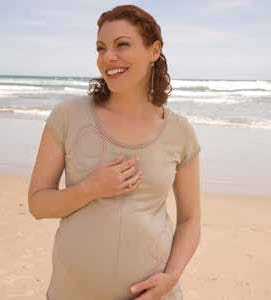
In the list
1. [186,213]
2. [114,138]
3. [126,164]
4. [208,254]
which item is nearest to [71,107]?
[114,138]

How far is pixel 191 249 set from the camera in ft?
7.30

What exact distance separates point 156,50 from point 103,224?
69 cm

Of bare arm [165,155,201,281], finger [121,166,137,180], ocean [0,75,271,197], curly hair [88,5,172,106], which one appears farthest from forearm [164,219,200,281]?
ocean [0,75,271,197]

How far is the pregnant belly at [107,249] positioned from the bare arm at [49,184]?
6 centimetres

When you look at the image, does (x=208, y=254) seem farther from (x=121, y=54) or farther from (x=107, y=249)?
(x=121, y=54)

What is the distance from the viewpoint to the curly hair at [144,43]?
6.72ft

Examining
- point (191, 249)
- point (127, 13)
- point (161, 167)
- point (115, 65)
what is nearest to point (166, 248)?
point (191, 249)

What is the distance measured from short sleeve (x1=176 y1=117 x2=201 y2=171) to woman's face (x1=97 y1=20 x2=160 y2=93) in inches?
9.6

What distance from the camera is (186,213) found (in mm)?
2277

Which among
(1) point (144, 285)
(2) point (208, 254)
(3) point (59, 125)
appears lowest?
(2) point (208, 254)

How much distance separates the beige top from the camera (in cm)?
201

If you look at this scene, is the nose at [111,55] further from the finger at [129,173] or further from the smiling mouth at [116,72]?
the finger at [129,173]

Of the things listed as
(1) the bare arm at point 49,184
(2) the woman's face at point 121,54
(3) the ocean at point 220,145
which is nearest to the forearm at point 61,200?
(1) the bare arm at point 49,184

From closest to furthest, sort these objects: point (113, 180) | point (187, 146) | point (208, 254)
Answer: point (113, 180) < point (187, 146) < point (208, 254)
